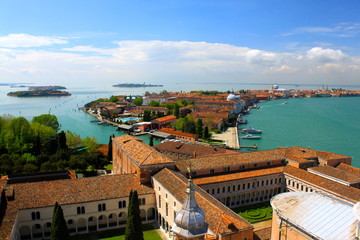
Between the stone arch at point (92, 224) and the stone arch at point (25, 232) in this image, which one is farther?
the stone arch at point (92, 224)

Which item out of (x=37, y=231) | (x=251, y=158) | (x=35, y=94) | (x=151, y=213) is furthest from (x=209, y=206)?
(x=35, y=94)

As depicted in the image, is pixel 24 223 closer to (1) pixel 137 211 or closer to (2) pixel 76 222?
(2) pixel 76 222

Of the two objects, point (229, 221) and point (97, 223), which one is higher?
point (229, 221)

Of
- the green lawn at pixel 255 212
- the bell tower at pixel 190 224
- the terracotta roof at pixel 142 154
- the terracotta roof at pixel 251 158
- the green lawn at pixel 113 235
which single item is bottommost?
the green lawn at pixel 255 212

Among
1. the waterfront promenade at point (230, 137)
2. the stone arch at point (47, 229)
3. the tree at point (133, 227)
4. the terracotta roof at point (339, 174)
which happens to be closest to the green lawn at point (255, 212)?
→ the terracotta roof at point (339, 174)

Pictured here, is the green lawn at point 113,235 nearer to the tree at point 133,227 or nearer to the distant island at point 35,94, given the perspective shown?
the tree at point 133,227

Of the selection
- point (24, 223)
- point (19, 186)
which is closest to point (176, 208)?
point (24, 223)

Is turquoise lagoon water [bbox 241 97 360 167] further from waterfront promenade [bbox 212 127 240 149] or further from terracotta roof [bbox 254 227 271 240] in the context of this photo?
terracotta roof [bbox 254 227 271 240]
